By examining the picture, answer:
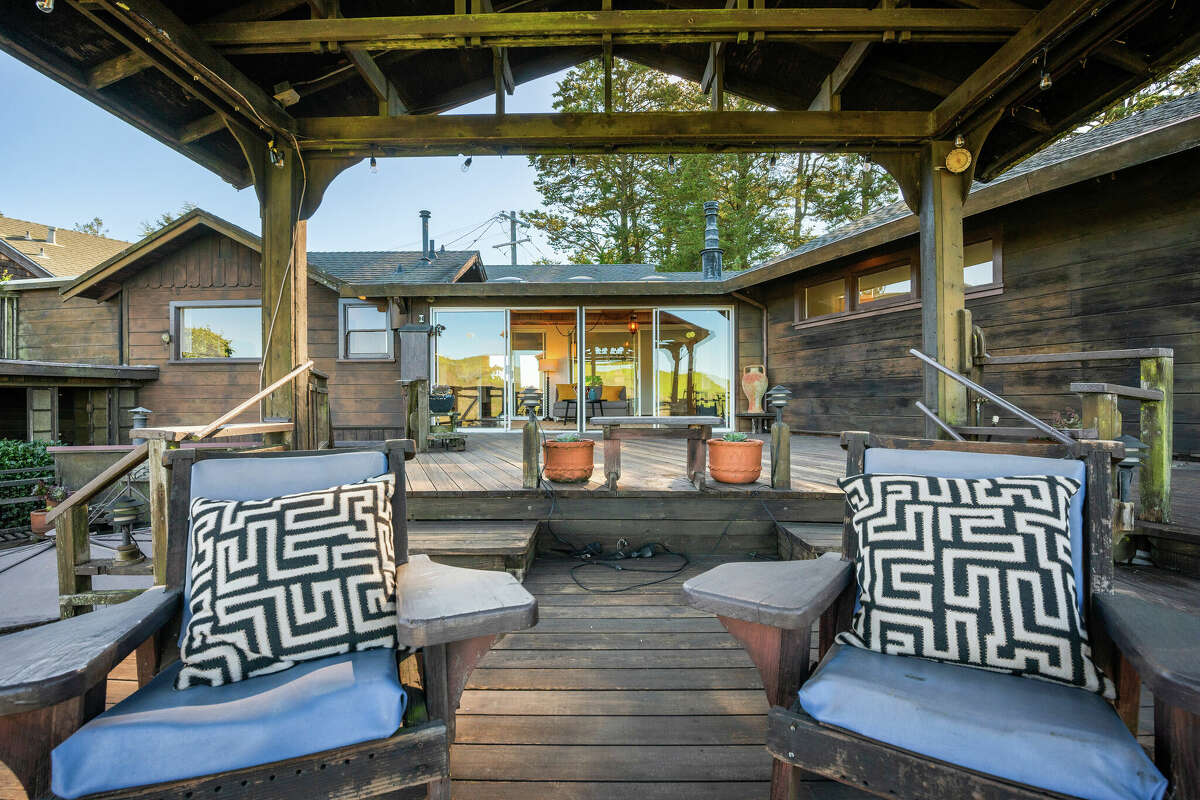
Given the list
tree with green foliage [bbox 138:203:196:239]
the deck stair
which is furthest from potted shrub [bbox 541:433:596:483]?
tree with green foliage [bbox 138:203:196:239]

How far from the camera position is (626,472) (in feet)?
11.8

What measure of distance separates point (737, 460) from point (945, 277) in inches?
63.2

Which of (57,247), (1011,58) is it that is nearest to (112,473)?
(1011,58)

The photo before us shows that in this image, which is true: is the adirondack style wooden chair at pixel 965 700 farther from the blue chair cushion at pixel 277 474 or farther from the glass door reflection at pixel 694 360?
the glass door reflection at pixel 694 360

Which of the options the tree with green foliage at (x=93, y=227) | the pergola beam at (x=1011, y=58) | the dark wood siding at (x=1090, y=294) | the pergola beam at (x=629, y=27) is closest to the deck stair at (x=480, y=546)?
the pergola beam at (x=629, y=27)

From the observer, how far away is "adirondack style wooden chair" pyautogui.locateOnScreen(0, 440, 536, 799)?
2.67 feet

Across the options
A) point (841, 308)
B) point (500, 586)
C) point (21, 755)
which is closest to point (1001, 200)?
point (841, 308)

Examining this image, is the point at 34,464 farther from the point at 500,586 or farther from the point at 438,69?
the point at 500,586

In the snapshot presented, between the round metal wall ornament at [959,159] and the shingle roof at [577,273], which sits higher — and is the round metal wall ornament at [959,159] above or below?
below

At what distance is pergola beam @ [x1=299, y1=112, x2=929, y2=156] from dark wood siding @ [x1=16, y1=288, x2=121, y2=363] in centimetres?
644

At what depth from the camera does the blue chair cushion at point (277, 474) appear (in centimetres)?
131

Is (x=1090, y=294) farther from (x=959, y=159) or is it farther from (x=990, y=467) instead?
(x=990, y=467)

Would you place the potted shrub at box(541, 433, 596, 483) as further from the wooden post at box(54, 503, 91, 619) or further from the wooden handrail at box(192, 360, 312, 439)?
the wooden post at box(54, 503, 91, 619)

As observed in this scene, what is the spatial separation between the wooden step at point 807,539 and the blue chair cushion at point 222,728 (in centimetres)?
196
